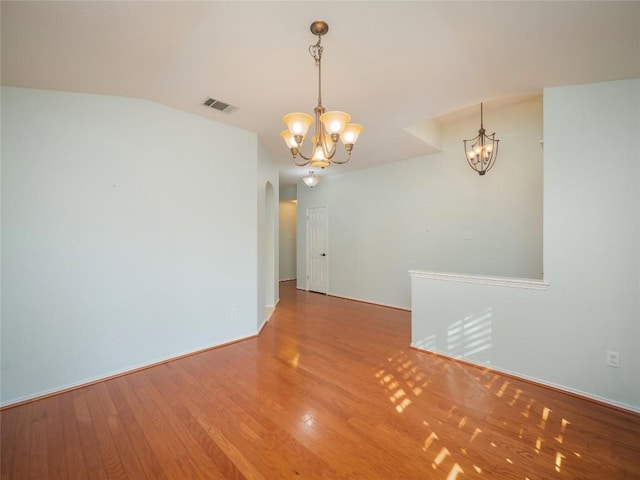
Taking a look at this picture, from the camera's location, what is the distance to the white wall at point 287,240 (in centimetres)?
877

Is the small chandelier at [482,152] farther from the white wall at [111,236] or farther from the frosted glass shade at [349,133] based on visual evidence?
the white wall at [111,236]

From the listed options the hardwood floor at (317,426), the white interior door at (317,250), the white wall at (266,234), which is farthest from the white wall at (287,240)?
the hardwood floor at (317,426)

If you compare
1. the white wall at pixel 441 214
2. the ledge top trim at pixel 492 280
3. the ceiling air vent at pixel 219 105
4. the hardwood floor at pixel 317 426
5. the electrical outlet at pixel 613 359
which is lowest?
the hardwood floor at pixel 317 426

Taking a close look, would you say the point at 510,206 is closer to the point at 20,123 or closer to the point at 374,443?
the point at 374,443

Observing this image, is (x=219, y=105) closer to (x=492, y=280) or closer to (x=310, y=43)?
(x=310, y=43)

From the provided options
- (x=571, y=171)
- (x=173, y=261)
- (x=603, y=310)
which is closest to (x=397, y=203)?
(x=571, y=171)

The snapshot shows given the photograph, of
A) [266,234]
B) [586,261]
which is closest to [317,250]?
[266,234]

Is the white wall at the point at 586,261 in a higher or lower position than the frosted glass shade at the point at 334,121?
lower

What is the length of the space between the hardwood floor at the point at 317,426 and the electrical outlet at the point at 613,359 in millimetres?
355

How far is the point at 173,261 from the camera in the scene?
3.16 metres

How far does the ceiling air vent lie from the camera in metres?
2.92

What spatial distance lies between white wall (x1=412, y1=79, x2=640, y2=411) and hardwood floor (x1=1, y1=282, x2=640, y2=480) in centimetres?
28

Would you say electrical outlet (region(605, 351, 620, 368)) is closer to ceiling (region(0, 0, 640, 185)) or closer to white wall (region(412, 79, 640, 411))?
white wall (region(412, 79, 640, 411))

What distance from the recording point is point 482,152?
156 inches
